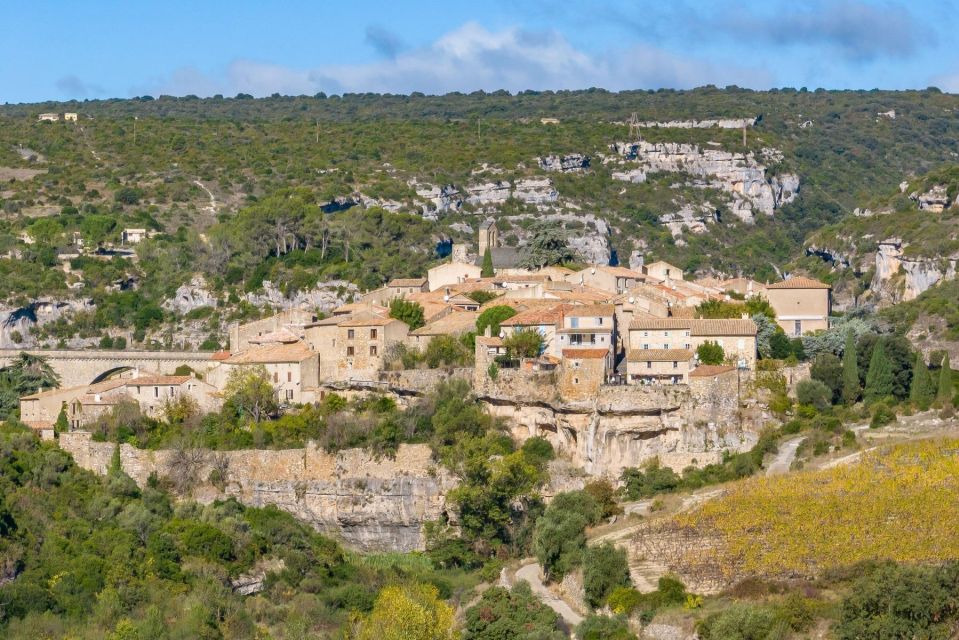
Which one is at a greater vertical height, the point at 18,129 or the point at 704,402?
the point at 18,129

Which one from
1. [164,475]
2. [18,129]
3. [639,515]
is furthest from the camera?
[18,129]

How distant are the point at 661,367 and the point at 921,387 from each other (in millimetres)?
7599

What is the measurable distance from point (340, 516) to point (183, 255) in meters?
31.9

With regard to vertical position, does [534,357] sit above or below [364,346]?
below

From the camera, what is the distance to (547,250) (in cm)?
8288

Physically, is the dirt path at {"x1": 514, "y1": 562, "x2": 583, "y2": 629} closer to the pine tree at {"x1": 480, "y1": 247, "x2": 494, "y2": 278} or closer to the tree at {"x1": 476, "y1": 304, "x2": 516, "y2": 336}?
the tree at {"x1": 476, "y1": 304, "x2": 516, "y2": 336}

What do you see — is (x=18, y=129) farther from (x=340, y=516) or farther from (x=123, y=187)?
(x=340, y=516)

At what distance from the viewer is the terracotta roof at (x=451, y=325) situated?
68.1 meters

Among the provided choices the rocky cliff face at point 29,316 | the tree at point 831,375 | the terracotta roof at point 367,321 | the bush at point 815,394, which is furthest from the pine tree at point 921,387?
the rocky cliff face at point 29,316

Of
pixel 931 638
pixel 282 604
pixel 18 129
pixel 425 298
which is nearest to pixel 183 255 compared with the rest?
pixel 425 298

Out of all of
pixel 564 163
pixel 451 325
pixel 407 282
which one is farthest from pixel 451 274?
pixel 564 163

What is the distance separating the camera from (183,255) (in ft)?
308

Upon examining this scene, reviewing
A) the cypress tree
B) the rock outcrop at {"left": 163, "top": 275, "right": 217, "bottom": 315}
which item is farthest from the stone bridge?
the cypress tree

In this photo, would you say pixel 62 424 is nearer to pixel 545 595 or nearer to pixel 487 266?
pixel 487 266
